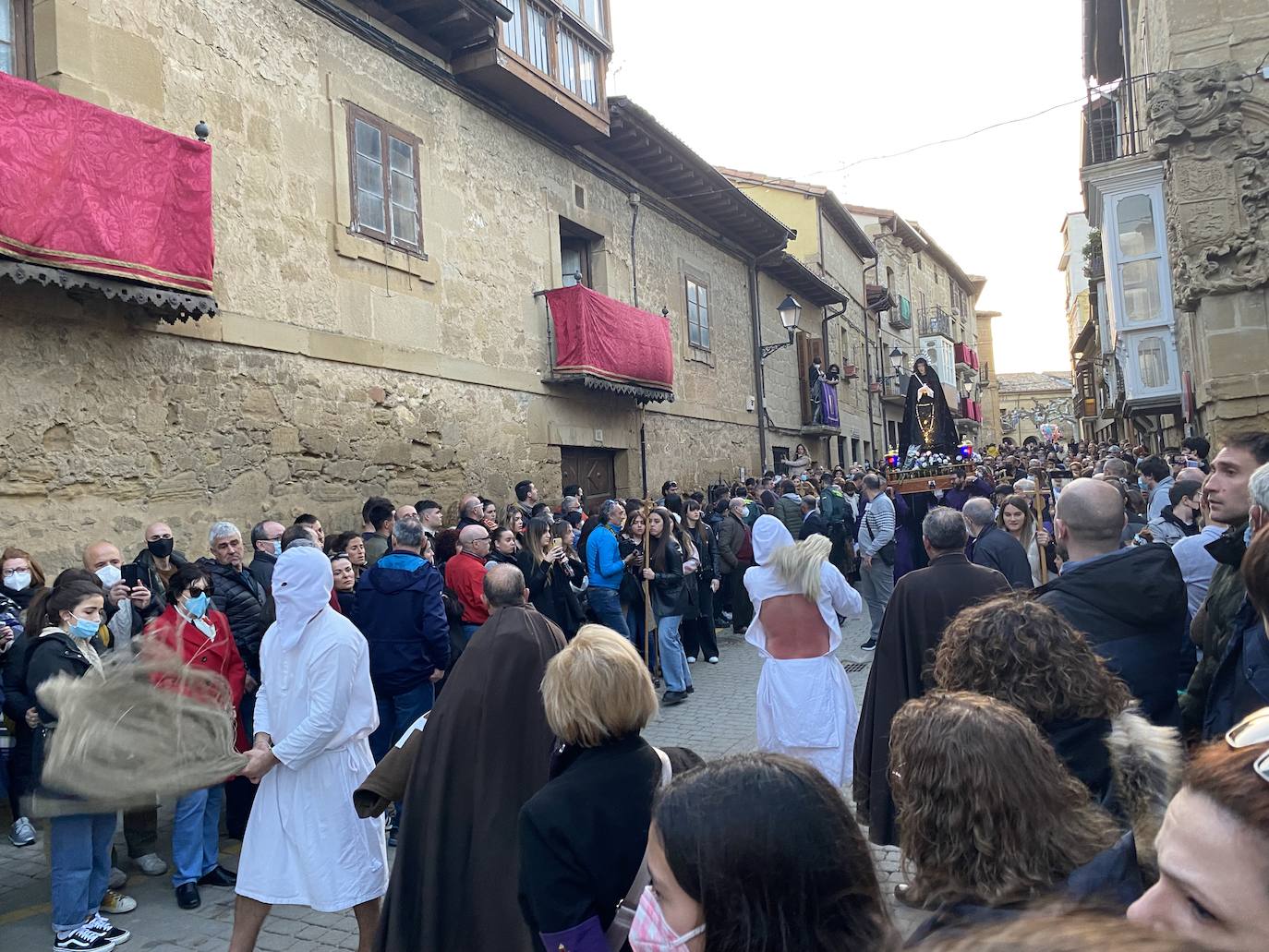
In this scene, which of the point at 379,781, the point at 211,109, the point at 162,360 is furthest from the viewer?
the point at 211,109

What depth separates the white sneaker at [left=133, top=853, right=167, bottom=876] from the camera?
506 cm

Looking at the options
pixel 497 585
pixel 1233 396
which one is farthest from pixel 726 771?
pixel 1233 396

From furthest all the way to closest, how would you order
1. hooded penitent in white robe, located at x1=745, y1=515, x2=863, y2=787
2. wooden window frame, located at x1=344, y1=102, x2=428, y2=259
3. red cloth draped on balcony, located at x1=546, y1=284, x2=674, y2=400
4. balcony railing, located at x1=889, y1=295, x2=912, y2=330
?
1. balcony railing, located at x1=889, y1=295, x2=912, y2=330
2. red cloth draped on balcony, located at x1=546, y1=284, x2=674, y2=400
3. wooden window frame, located at x1=344, y1=102, x2=428, y2=259
4. hooded penitent in white robe, located at x1=745, y1=515, x2=863, y2=787

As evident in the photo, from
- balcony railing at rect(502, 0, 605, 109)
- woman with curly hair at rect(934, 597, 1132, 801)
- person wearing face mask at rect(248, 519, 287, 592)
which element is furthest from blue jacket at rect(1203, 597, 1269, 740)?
balcony railing at rect(502, 0, 605, 109)

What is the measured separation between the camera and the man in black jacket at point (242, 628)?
5.46 meters

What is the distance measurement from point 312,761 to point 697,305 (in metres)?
15.2

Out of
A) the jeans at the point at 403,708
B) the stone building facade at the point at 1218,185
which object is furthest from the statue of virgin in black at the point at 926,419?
the jeans at the point at 403,708

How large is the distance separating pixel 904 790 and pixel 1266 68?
14564 mm

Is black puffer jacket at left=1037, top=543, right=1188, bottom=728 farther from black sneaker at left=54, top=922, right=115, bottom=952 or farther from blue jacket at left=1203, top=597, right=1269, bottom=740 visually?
black sneaker at left=54, top=922, right=115, bottom=952

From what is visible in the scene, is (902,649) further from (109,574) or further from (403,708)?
(109,574)

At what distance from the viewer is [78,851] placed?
4.17 m

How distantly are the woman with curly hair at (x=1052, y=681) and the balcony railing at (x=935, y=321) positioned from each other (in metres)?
42.0

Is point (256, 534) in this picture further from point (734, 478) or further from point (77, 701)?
point (734, 478)

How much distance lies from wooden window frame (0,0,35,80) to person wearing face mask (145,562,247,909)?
15.1ft
